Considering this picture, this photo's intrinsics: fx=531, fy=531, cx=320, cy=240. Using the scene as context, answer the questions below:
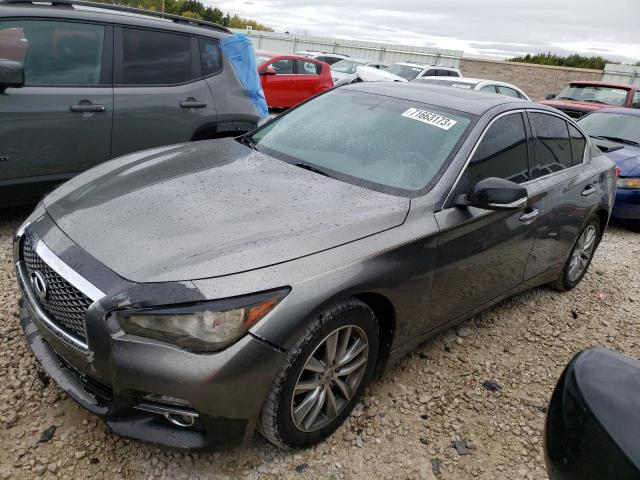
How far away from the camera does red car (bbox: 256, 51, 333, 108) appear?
12297 millimetres

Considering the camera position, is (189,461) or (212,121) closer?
(189,461)

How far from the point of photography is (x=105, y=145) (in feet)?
14.1

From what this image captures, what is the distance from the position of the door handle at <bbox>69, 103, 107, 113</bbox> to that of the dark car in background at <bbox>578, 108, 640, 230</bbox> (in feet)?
19.0

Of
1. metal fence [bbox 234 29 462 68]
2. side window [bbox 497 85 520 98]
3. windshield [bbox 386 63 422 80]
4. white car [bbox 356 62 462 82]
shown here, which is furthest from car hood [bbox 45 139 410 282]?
metal fence [bbox 234 29 462 68]

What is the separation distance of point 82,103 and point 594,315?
4368mm

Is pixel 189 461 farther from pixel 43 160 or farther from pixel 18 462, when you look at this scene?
pixel 43 160

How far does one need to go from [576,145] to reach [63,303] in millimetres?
3673

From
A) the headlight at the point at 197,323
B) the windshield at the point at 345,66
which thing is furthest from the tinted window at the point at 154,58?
the windshield at the point at 345,66

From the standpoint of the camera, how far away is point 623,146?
7137 mm

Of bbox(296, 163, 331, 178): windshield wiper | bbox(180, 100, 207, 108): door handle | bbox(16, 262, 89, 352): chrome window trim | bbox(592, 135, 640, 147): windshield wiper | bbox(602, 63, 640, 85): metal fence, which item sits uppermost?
bbox(602, 63, 640, 85): metal fence

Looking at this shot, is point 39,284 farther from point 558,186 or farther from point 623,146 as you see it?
point 623,146

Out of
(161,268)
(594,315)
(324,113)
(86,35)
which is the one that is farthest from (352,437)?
(86,35)

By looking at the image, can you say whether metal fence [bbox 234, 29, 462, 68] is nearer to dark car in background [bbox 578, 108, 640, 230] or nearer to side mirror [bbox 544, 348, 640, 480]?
dark car in background [bbox 578, 108, 640, 230]

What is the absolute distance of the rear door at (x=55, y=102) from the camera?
383cm
